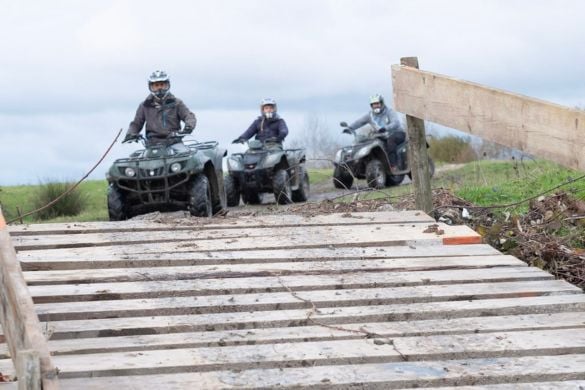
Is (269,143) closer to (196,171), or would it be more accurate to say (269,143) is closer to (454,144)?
(196,171)

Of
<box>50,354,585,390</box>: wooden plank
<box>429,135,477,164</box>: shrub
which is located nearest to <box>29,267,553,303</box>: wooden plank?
<box>50,354,585,390</box>: wooden plank

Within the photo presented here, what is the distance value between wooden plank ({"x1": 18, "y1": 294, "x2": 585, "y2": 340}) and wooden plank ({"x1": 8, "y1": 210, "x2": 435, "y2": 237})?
6.19 ft

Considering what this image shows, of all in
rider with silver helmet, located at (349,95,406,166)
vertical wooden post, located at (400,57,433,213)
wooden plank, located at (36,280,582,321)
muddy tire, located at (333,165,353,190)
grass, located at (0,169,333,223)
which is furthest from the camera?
rider with silver helmet, located at (349,95,406,166)

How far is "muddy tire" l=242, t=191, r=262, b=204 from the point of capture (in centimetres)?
1861

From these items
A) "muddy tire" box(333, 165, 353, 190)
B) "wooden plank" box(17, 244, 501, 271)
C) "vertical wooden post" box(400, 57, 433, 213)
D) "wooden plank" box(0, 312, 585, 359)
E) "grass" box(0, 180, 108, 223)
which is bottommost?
"grass" box(0, 180, 108, 223)

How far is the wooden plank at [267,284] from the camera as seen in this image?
598cm

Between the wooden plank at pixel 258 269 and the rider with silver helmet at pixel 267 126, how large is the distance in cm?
1192

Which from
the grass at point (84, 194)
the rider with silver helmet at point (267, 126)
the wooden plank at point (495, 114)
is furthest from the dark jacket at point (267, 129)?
the wooden plank at point (495, 114)

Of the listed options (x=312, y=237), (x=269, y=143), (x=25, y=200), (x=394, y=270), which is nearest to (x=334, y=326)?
(x=394, y=270)

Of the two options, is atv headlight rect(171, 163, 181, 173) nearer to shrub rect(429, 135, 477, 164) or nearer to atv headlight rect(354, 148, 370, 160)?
atv headlight rect(354, 148, 370, 160)

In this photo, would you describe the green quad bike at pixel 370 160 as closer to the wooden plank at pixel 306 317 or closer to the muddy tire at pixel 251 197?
the muddy tire at pixel 251 197

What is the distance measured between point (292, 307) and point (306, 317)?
211 millimetres

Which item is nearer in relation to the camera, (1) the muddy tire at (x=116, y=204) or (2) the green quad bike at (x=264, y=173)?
(1) the muddy tire at (x=116, y=204)

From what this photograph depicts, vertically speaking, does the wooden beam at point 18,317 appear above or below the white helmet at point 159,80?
below
